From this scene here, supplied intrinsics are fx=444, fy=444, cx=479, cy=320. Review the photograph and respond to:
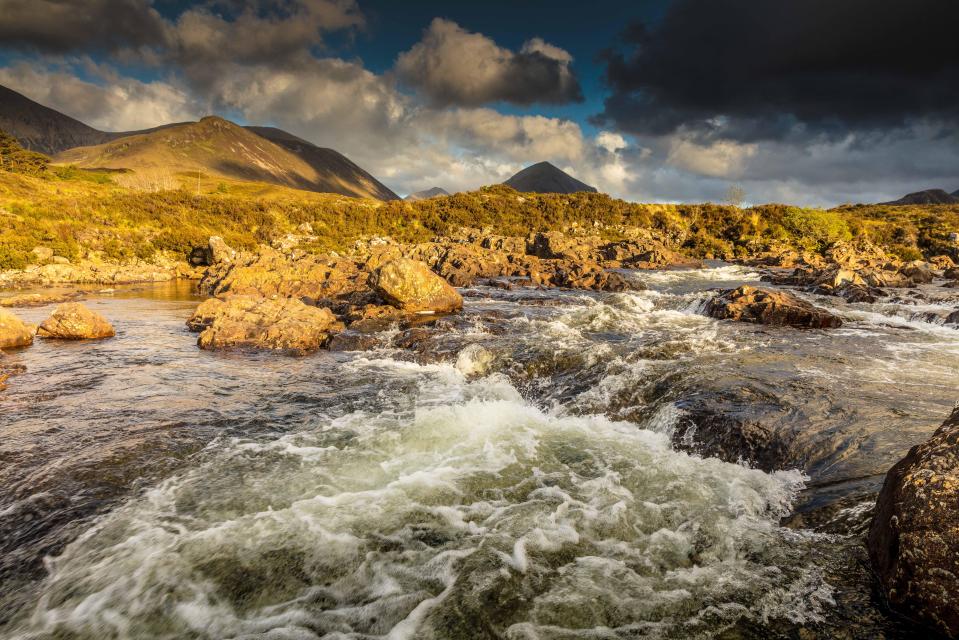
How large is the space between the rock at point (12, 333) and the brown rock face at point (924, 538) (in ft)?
64.0

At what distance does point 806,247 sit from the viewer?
54844mm

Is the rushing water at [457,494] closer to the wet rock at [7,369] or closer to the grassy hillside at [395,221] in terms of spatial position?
the wet rock at [7,369]

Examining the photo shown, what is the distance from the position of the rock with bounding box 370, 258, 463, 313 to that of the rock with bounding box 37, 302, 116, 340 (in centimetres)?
947

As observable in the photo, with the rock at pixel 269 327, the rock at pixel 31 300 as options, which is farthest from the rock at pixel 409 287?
the rock at pixel 31 300

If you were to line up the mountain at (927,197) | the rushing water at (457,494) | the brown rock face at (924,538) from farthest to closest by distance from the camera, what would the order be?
the mountain at (927,197) → the rushing water at (457,494) → the brown rock face at (924,538)

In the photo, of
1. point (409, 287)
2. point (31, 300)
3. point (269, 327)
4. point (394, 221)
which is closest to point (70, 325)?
point (269, 327)

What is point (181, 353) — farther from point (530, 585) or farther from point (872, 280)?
point (872, 280)

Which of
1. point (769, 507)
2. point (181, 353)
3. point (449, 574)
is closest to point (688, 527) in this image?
point (769, 507)

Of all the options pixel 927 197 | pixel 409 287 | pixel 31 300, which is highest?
pixel 927 197

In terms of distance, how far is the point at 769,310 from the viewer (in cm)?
1520

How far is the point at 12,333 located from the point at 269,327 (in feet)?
22.8

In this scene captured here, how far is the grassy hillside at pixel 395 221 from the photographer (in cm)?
4219

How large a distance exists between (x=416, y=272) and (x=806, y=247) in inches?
2231

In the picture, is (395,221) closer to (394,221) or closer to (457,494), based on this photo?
(394,221)
